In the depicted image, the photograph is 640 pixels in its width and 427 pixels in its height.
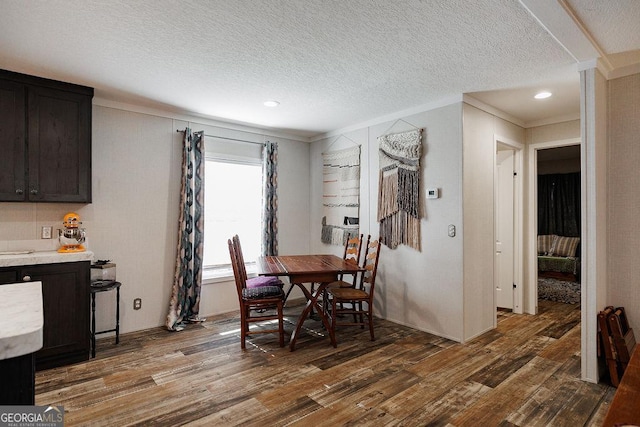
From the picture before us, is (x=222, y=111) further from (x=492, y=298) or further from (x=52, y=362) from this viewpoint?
(x=492, y=298)

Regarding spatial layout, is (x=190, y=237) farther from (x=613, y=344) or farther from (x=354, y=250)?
(x=613, y=344)

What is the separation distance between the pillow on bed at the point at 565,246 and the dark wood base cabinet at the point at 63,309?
7392mm

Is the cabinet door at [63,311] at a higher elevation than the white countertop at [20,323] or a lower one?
lower

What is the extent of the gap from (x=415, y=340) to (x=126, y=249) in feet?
10.7

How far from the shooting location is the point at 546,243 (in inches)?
267

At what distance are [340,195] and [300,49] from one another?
8.50ft

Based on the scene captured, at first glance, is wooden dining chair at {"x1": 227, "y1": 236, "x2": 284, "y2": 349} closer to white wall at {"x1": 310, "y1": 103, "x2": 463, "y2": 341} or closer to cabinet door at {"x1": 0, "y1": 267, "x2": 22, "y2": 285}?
white wall at {"x1": 310, "y1": 103, "x2": 463, "y2": 341}

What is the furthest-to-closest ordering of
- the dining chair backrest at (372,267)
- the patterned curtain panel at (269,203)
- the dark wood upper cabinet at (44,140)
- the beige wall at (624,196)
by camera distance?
the patterned curtain panel at (269,203) < the dining chair backrest at (372,267) < the dark wood upper cabinet at (44,140) < the beige wall at (624,196)

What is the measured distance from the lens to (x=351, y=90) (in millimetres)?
3383

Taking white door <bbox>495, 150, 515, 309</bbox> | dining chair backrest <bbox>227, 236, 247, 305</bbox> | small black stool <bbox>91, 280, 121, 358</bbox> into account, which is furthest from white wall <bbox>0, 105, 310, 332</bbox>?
white door <bbox>495, 150, 515, 309</bbox>

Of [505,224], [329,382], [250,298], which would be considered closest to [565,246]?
[505,224]

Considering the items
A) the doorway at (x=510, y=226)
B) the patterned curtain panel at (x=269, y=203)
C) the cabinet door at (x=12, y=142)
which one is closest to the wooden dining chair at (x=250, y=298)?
the patterned curtain panel at (x=269, y=203)

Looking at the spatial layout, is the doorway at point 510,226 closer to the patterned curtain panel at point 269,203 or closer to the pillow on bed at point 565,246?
the pillow on bed at point 565,246

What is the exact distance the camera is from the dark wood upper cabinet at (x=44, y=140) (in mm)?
2855
